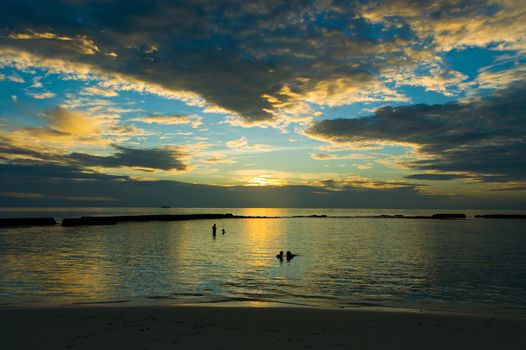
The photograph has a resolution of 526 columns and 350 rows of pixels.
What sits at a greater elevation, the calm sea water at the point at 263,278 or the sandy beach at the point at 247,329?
the sandy beach at the point at 247,329

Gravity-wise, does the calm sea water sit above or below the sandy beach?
below

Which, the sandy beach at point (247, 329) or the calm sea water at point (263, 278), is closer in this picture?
the sandy beach at point (247, 329)

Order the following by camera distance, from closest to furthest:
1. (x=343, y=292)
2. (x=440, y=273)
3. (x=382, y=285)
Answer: (x=343, y=292) < (x=382, y=285) < (x=440, y=273)

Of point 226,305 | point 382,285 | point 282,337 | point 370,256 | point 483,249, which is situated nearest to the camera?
point 282,337

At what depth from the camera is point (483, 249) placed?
4916cm

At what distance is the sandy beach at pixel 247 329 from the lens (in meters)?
12.4

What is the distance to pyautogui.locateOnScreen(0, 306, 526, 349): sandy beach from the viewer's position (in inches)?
487

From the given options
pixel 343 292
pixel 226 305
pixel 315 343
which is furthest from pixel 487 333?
pixel 226 305

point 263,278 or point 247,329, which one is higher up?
point 247,329

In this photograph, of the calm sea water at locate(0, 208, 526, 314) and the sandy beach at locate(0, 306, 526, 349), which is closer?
the sandy beach at locate(0, 306, 526, 349)

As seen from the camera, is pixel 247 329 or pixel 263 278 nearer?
pixel 247 329

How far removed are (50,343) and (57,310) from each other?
4.99m

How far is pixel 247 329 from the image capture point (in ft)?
46.1

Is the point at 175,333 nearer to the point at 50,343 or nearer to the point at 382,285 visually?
the point at 50,343
